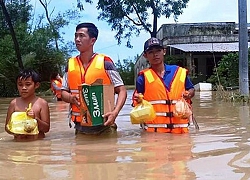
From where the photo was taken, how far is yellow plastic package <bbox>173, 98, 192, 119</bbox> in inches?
197

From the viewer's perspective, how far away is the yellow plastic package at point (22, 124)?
5016 millimetres

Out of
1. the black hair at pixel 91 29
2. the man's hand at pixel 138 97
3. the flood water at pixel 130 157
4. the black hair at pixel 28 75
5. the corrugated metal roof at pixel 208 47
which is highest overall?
the corrugated metal roof at pixel 208 47

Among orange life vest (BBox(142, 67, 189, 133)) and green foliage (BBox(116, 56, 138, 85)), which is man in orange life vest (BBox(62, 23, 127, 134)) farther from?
green foliage (BBox(116, 56, 138, 85))

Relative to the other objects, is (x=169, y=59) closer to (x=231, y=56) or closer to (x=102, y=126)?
(x=231, y=56)

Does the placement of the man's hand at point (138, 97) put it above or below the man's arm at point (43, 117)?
above

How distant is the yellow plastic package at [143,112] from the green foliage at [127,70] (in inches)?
1676

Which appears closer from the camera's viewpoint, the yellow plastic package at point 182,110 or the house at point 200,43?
the yellow plastic package at point 182,110

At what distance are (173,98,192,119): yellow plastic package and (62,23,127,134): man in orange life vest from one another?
0.55 m

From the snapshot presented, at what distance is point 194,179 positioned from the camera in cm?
306

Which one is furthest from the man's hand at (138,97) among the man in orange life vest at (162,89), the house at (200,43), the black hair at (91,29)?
the house at (200,43)

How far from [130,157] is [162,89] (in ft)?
4.55

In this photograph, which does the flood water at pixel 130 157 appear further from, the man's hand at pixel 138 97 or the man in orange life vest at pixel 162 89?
the man's hand at pixel 138 97

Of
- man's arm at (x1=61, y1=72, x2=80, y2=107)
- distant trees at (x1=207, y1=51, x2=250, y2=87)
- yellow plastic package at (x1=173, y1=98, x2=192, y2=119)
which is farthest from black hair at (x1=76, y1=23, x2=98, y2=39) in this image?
distant trees at (x1=207, y1=51, x2=250, y2=87)

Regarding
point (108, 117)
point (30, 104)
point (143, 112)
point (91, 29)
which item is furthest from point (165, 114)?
point (30, 104)
